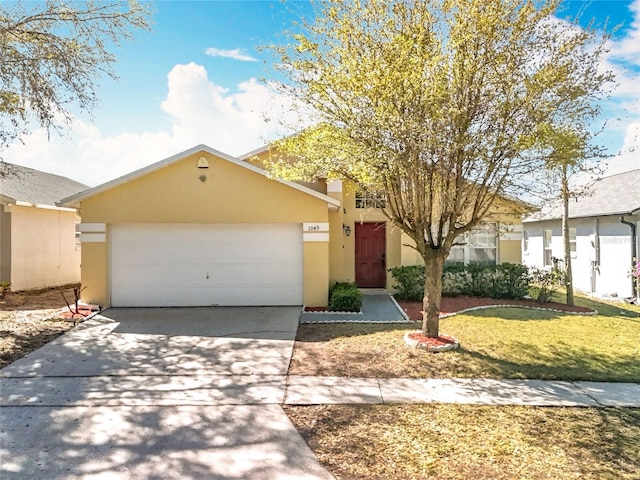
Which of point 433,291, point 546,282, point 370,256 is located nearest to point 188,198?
point 370,256

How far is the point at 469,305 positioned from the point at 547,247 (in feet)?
31.0

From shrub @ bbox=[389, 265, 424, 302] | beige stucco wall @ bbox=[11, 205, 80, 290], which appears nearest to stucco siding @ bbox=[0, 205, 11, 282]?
beige stucco wall @ bbox=[11, 205, 80, 290]

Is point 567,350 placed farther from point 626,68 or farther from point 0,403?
point 0,403

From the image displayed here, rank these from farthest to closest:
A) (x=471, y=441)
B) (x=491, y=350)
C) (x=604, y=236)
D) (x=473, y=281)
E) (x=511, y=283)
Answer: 1. (x=604, y=236)
2. (x=473, y=281)
3. (x=511, y=283)
4. (x=491, y=350)
5. (x=471, y=441)

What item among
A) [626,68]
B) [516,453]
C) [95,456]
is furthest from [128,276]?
[626,68]

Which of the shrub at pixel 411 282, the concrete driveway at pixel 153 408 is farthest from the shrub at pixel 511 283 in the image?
the concrete driveway at pixel 153 408

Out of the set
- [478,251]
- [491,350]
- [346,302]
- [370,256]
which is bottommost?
[491,350]

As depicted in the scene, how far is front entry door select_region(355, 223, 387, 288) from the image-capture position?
550 inches

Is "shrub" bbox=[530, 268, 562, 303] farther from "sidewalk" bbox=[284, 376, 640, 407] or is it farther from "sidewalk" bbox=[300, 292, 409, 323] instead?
"sidewalk" bbox=[284, 376, 640, 407]

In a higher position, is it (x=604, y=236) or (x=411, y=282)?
(x=604, y=236)

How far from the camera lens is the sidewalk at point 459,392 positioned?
5305 millimetres

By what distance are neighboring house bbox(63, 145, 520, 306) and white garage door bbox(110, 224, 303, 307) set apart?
0.03 metres

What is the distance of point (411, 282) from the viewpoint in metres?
12.5

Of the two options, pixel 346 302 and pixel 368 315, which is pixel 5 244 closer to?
pixel 346 302
